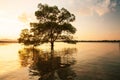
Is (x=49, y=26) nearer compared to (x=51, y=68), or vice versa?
(x=51, y=68)

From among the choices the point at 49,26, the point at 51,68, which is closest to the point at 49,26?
the point at 49,26

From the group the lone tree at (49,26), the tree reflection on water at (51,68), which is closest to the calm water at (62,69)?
the tree reflection on water at (51,68)

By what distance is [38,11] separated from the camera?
66125mm

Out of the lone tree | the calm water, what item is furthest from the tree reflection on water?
the lone tree

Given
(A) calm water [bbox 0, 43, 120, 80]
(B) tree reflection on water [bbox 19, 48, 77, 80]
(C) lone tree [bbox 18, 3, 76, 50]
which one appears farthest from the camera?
(C) lone tree [bbox 18, 3, 76, 50]

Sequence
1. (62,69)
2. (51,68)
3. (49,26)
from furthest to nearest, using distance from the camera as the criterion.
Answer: (49,26) → (51,68) → (62,69)

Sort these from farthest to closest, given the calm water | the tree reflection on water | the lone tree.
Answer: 1. the lone tree
2. the tree reflection on water
3. the calm water

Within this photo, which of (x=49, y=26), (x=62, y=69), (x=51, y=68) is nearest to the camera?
(x=62, y=69)

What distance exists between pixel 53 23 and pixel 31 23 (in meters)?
8.10

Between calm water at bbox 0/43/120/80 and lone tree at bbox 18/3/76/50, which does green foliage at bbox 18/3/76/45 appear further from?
calm water at bbox 0/43/120/80

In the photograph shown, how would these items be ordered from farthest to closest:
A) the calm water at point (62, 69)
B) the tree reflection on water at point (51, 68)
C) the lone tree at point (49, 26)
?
the lone tree at point (49, 26) → the tree reflection on water at point (51, 68) → the calm water at point (62, 69)

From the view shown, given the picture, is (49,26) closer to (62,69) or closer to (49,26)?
(49,26)

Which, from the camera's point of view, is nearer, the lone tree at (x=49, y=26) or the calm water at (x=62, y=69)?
the calm water at (x=62, y=69)

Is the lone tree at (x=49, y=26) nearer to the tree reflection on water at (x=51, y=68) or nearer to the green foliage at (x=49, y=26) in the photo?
the green foliage at (x=49, y=26)
